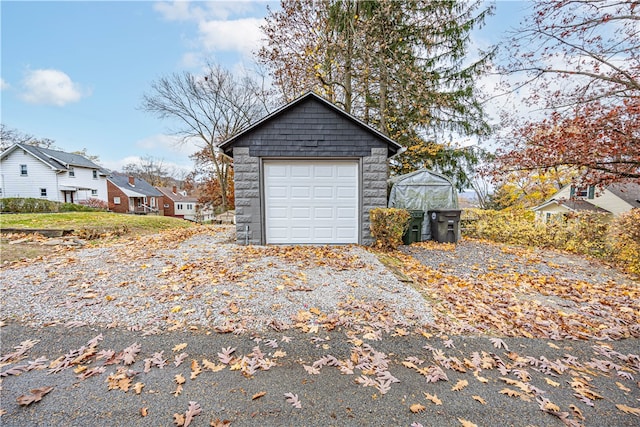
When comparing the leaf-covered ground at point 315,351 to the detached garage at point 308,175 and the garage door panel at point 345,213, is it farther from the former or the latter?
the garage door panel at point 345,213

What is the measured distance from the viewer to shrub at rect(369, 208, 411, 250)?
6945 millimetres

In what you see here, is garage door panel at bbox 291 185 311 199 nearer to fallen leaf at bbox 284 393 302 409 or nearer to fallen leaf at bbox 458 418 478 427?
fallen leaf at bbox 284 393 302 409

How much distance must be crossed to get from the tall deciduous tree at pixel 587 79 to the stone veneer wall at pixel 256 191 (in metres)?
5.23

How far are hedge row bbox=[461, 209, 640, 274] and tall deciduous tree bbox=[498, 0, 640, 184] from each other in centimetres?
161

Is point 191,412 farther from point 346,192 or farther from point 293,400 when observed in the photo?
point 346,192

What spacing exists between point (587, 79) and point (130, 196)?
133ft

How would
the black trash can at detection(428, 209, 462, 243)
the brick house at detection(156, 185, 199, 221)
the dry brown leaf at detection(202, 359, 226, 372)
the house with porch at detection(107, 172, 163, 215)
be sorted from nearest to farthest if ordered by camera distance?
the dry brown leaf at detection(202, 359, 226, 372) → the black trash can at detection(428, 209, 462, 243) → the house with porch at detection(107, 172, 163, 215) → the brick house at detection(156, 185, 199, 221)

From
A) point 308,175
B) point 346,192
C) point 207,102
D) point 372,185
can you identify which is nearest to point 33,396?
point 308,175

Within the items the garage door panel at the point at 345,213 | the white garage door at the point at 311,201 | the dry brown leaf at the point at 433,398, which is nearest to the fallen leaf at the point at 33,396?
the dry brown leaf at the point at 433,398

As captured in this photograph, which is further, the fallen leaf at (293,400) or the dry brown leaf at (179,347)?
the dry brown leaf at (179,347)

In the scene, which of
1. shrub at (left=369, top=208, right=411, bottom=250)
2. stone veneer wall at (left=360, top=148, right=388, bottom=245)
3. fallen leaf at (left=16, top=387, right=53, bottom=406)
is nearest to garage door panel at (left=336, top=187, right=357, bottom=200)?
stone veneer wall at (left=360, top=148, right=388, bottom=245)

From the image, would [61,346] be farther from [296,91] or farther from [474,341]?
[296,91]

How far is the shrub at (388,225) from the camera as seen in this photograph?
6.95 meters

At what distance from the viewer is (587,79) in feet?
24.5
